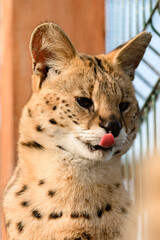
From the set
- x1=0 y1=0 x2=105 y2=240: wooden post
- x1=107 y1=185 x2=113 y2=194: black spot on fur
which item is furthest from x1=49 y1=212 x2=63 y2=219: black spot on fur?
x1=0 y1=0 x2=105 y2=240: wooden post

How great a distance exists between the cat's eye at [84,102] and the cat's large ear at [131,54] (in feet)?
1.19

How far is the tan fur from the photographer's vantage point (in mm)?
2037

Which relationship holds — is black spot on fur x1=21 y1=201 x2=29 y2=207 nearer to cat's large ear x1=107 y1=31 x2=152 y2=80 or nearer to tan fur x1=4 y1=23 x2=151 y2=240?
tan fur x1=4 y1=23 x2=151 y2=240

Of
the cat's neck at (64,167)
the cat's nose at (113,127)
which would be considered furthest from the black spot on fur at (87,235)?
the cat's nose at (113,127)

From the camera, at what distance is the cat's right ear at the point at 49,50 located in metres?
2.21

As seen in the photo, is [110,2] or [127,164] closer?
[127,164]

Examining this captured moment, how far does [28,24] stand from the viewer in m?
3.65

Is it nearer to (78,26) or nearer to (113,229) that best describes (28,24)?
(78,26)

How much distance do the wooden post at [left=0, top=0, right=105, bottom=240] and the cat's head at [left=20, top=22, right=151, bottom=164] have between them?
1300 millimetres

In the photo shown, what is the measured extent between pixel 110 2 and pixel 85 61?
1518mm

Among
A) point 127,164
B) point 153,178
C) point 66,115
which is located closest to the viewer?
point 66,115

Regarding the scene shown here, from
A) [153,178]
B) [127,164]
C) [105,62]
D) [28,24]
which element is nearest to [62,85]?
[105,62]

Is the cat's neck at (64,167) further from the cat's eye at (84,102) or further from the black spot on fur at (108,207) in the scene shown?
the cat's eye at (84,102)

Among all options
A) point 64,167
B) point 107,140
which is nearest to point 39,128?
point 64,167
